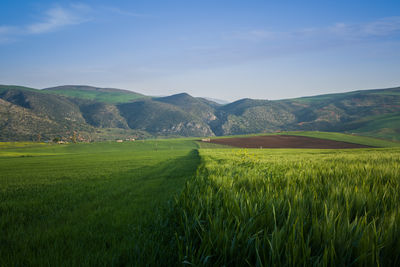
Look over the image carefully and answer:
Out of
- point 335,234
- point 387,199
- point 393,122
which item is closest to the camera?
point 335,234

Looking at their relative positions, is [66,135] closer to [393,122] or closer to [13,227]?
[13,227]

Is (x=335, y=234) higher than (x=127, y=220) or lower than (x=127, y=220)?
higher

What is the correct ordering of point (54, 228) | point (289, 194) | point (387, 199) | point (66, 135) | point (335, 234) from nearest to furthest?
1. point (335, 234)
2. point (387, 199)
3. point (289, 194)
4. point (54, 228)
5. point (66, 135)

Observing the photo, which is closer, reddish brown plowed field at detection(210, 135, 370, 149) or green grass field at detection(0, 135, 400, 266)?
green grass field at detection(0, 135, 400, 266)

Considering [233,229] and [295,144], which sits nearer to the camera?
[233,229]

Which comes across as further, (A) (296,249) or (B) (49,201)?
(B) (49,201)

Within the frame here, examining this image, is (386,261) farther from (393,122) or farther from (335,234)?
(393,122)

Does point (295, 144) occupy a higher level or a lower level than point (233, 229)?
lower

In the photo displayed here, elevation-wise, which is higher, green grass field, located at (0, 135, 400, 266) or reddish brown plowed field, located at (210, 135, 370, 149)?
green grass field, located at (0, 135, 400, 266)

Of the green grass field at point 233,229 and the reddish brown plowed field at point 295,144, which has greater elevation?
the green grass field at point 233,229

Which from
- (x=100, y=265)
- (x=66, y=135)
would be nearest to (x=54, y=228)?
(x=100, y=265)

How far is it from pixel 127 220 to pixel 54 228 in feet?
5.81

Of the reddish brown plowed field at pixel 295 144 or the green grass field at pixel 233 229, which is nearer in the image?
the green grass field at pixel 233 229

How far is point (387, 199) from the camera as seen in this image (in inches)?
117
